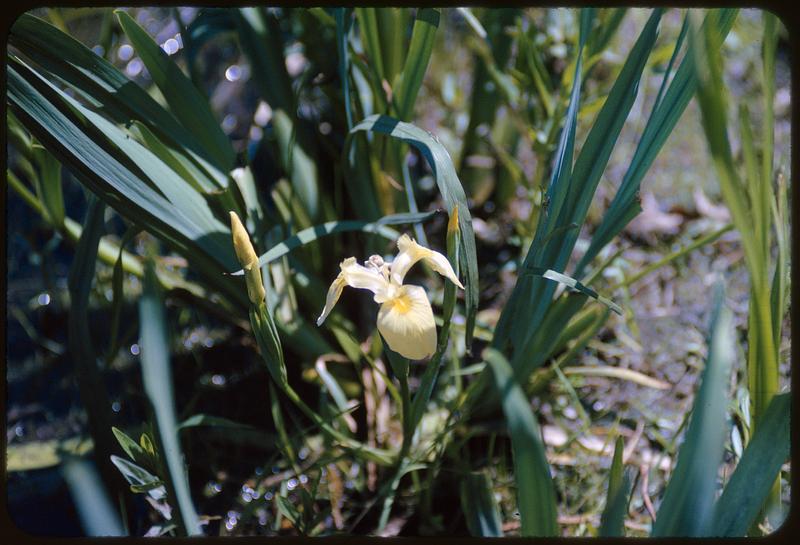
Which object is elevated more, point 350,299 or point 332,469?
point 350,299

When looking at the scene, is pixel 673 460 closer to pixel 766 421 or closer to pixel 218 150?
pixel 766 421

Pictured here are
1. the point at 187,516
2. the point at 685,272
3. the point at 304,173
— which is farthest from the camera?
the point at 685,272

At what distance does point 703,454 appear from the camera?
0.51 m

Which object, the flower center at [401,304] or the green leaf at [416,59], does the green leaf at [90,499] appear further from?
the green leaf at [416,59]

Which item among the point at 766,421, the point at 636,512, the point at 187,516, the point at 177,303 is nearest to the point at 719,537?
the point at 766,421

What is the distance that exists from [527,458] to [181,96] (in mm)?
558

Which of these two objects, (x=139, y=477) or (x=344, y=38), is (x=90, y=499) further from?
(x=344, y=38)

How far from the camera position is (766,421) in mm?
564

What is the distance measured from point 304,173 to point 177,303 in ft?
0.90

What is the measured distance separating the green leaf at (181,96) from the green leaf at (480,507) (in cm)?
A: 46

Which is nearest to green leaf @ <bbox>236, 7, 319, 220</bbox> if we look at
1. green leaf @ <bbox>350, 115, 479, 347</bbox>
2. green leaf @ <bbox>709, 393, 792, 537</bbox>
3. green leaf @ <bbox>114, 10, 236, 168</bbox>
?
green leaf @ <bbox>114, 10, 236, 168</bbox>

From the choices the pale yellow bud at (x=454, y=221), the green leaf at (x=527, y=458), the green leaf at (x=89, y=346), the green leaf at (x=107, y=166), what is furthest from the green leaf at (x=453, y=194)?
the green leaf at (x=89, y=346)

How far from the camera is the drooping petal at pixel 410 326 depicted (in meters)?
0.60

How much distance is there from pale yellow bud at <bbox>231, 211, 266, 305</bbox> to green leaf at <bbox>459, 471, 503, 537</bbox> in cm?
29
